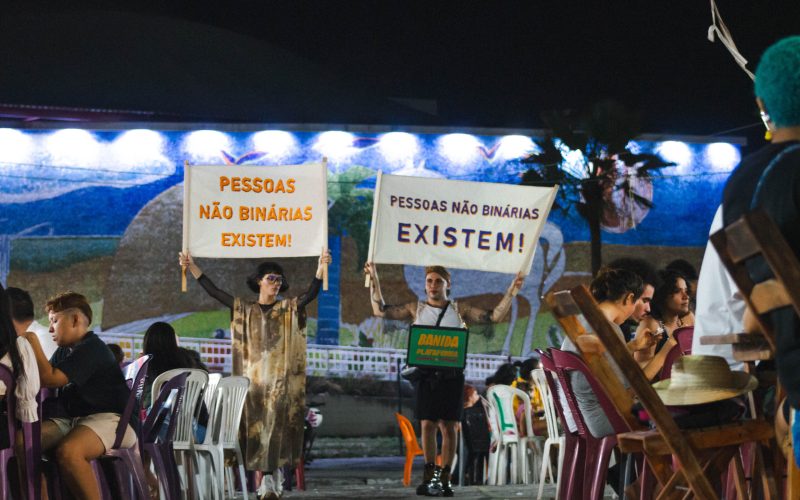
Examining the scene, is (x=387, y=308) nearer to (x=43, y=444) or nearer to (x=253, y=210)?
(x=253, y=210)

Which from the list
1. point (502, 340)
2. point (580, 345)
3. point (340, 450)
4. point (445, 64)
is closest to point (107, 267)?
point (340, 450)

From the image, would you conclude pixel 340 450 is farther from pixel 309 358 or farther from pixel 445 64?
pixel 445 64

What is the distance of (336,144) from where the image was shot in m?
26.0

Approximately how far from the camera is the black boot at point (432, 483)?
8625 mm

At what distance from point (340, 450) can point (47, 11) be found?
15.2 metres

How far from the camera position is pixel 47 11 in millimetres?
31125

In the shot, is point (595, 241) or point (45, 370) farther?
point (595, 241)

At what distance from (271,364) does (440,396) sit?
132 cm

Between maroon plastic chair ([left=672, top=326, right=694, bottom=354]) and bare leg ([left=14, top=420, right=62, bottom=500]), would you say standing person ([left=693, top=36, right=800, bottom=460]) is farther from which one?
bare leg ([left=14, top=420, right=62, bottom=500])

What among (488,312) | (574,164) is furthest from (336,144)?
(488,312)

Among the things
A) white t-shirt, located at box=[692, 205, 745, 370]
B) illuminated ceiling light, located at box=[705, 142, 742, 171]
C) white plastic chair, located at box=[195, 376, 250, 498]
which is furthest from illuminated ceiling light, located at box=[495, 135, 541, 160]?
white t-shirt, located at box=[692, 205, 745, 370]

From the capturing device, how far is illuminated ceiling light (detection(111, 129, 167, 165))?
25.7 meters

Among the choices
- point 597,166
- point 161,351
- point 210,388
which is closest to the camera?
point 161,351

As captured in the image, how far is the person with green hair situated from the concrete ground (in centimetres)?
593
